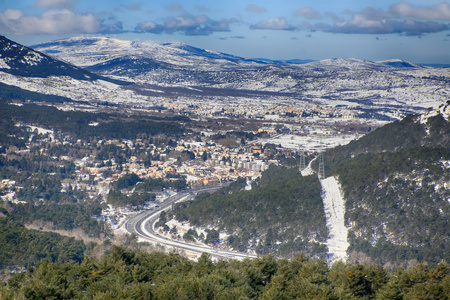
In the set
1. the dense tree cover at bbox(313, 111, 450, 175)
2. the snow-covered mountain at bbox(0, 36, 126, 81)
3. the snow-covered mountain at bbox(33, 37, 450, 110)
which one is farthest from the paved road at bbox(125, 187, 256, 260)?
the snow-covered mountain at bbox(0, 36, 126, 81)

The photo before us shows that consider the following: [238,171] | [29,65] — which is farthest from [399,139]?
[29,65]

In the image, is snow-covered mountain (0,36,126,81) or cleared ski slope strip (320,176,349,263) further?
snow-covered mountain (0,36,126,81)

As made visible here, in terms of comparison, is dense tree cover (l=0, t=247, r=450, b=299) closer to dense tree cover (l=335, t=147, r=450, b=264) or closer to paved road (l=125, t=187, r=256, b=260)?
paved road (l=125, t=187, r=256, b=260)

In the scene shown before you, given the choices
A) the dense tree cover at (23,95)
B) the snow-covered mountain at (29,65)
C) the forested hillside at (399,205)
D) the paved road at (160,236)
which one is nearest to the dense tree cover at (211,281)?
the paved road at (160,236)

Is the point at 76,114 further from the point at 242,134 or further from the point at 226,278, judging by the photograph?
the point at 226,278

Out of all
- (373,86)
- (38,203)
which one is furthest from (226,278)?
(373,86)

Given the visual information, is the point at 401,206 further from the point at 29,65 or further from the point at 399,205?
the point at 29,65

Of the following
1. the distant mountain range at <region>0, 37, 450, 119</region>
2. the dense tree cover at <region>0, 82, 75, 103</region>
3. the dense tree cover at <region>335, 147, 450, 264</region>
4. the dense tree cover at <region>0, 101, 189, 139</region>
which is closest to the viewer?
the dense tree cover at <region>335, 147, 450, 264</region>
